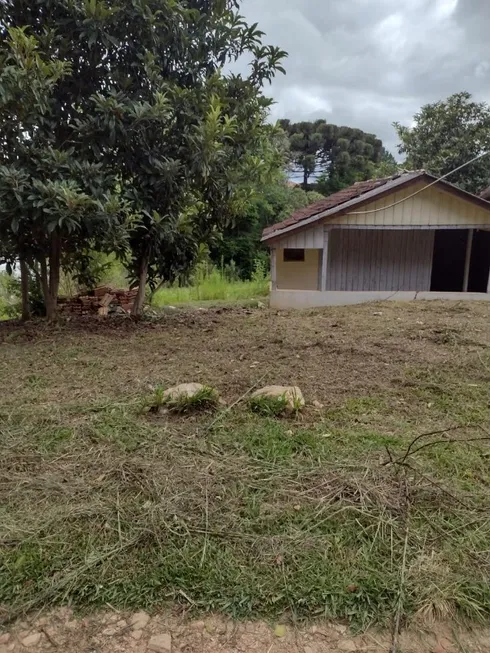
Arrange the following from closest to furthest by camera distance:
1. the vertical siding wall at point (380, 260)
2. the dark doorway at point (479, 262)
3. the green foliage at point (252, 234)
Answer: the vertical siding wall at point (380, 260), the dark doorway at point (479, 262), the green foliage at point (252, 234)

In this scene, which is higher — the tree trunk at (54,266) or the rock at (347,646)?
the tree trunk at (54,266)

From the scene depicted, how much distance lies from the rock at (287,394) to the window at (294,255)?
875 centimetres

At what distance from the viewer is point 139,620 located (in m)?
1.79

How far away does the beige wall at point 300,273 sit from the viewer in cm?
1216

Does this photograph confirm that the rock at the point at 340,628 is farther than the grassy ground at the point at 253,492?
No

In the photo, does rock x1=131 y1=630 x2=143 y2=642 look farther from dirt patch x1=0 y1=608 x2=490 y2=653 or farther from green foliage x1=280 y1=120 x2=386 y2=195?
green foliage x1=280 y1=120 x2=386 y2=195

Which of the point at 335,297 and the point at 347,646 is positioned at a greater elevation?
the point at 335,297

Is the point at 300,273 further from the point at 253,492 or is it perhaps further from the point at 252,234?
the point at 253,492

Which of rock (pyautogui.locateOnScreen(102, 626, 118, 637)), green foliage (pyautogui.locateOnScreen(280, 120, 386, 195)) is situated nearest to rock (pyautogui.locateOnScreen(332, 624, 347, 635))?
rock (pyautogui.locateOnScreen(102, 626, 118, 637))

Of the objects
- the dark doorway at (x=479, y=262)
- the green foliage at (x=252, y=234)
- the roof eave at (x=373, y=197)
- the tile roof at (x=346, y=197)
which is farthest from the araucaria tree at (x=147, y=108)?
the green foliage at (x=252, y=234)

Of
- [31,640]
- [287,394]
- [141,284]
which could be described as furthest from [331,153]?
[31,640]

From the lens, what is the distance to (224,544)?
213cm

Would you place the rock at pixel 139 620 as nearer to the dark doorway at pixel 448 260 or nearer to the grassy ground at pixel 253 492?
the grassy ground at pixel 253 492

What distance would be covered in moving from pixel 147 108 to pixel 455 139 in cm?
1436
